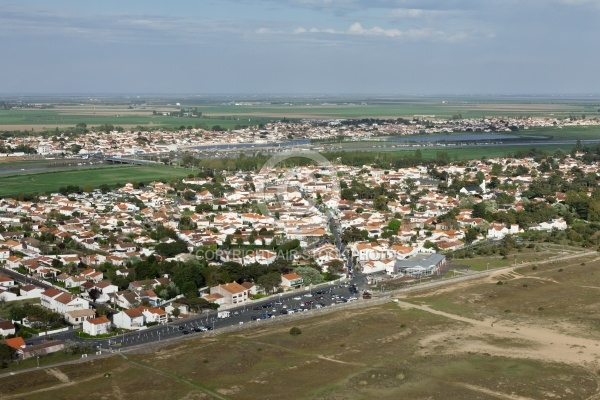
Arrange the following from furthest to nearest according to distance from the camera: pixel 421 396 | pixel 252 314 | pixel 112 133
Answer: pixel 112 133 < pixel 252 314 < pixel 421 396

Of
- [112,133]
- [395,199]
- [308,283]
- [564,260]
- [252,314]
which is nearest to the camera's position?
[252,314]

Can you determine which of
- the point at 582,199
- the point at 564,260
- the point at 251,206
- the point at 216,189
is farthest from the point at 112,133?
the point at 564,260

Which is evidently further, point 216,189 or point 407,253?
point 216,189

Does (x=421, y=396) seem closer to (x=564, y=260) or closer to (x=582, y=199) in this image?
(x=564, y=260)

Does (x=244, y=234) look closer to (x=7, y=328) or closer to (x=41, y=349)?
(x=7, y=328)

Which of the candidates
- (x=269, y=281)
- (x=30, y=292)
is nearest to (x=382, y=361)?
(x=269, y=281)

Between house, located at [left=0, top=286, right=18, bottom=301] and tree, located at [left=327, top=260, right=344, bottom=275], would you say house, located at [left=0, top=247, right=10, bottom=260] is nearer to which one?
house, located at [left=0, top=286, right=18, bottom=301]

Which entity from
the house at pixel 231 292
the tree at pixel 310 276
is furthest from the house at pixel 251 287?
the tree at pixel 310 276
